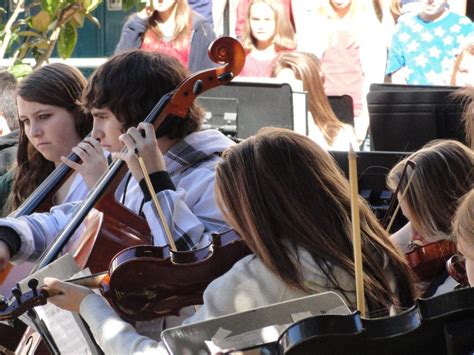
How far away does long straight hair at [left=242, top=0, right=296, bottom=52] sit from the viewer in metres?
6.61

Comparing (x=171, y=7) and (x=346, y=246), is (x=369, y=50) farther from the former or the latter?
(x=346, y=246)

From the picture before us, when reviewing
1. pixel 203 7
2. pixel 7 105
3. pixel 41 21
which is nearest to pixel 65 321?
pixel 7 105

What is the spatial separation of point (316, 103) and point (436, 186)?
9.04 ft

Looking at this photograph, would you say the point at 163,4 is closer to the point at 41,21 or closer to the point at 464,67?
the point at 41,21

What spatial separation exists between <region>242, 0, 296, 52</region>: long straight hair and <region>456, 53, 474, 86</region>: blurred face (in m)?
1.43

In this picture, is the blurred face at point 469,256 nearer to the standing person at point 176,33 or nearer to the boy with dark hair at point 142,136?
the boy with dark hair at point 142,136

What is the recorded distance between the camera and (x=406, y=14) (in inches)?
257

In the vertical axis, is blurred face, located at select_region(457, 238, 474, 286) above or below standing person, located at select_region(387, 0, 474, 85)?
above

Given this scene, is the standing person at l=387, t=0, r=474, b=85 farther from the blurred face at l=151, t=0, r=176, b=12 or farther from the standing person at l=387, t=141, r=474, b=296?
the standing person at l=387, t=141, r=474, b=296

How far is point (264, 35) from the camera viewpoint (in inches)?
260

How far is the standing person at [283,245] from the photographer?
7.39 feet

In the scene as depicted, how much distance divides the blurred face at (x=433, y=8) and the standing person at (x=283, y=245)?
13.5 ft

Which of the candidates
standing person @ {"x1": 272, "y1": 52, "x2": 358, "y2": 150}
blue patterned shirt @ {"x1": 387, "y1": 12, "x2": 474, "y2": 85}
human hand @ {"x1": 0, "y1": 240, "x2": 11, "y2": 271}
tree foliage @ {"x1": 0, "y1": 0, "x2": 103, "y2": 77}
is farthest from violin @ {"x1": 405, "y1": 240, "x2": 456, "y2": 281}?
blue patterned shirt @ {"x1": 387, "y1": 12, "x2": 474, "y2": 85}

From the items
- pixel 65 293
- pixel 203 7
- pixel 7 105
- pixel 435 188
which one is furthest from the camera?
pixel 203 7
